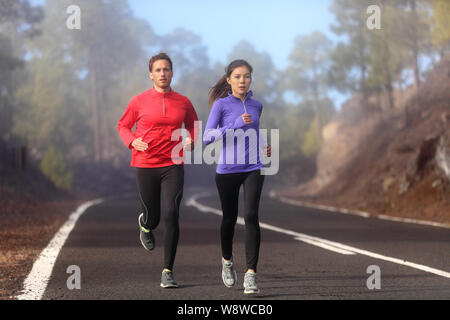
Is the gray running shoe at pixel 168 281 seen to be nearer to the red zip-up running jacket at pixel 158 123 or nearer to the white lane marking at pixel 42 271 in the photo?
the red zip-up running jacket at pixel 158 123

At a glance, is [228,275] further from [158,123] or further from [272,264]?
[272,264]

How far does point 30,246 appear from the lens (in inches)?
506

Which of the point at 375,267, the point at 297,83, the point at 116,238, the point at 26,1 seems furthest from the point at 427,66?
the point at 297,83

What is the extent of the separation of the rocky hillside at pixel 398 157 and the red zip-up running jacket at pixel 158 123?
12655 mm

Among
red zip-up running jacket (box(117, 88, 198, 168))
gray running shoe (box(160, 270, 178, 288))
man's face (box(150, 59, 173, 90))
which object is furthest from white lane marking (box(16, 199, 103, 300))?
man's face (box(150, 59, 173, 90))

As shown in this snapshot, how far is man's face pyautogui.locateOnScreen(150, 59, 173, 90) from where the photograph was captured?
7719 millimetres

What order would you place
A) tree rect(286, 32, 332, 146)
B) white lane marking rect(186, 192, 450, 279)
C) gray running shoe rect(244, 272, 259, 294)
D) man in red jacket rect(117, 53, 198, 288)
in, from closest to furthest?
gray running shoe rect(244, 272, 259, 294), man in red jacket rect(117, 53, 198, 288), white lane marking rect(186, 192, 450, 279), tree rect(286, 32, 332, 146)

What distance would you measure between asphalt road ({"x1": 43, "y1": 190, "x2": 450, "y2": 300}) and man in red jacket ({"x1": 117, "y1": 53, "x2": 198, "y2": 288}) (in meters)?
0.60

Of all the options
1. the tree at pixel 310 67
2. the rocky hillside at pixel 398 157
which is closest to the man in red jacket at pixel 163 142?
the rocky hillside at pixel 398 157

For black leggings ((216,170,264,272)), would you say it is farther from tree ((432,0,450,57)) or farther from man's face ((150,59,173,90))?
tree ((432,0,450,57))

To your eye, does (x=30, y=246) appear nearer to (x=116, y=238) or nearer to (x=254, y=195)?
(x=116, y=238)

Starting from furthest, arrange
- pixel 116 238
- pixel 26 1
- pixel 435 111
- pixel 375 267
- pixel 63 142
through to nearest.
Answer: pixel 63 142
pixel 26 1
pixel 435 111
pixel 116 238
pixel 375 267

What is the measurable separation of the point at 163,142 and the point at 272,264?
2966 mm

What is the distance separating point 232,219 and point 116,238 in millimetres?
6756
